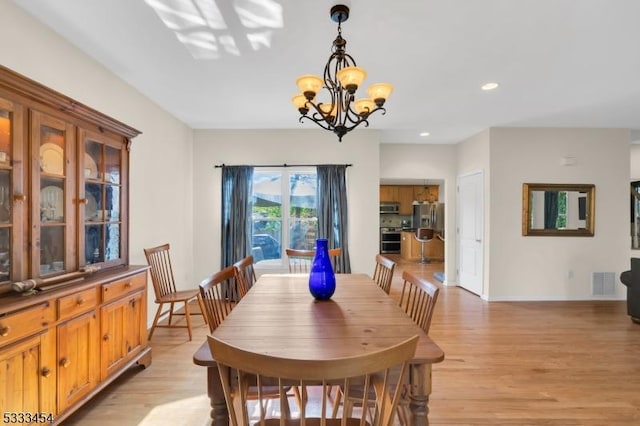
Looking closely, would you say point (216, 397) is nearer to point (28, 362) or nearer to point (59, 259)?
point (28, 362)

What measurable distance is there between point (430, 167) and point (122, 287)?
16.6 ft

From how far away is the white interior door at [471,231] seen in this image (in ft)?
15.9

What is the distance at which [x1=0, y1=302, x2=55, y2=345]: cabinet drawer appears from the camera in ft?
4.71

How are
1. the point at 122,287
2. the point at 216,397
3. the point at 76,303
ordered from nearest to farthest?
the point at 216,397
the point at 76,303
the point at 122,287

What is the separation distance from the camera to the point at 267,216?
473 cm

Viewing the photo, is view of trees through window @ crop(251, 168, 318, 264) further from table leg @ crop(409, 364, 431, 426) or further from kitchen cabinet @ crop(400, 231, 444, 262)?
kitchen cabinet @ crop(400, 231, 444, 262)

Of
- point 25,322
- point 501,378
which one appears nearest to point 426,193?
point 501,378

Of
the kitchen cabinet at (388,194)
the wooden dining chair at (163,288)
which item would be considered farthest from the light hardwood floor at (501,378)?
the kitchen cabinet at (388,194)

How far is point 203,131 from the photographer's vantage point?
465 centimetres

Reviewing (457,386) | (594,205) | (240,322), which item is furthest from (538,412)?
(594,205)

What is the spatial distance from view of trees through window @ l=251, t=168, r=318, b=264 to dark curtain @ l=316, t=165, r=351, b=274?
0.23 m

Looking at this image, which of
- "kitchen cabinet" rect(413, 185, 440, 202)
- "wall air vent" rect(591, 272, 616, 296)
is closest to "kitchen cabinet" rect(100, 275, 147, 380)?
"wall air vent" rect(591, 272, 616, 296)

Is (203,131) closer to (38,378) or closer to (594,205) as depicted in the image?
(38,378)

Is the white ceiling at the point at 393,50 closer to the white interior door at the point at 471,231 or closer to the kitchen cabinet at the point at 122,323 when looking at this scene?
the white interior door at the point at 471,231
